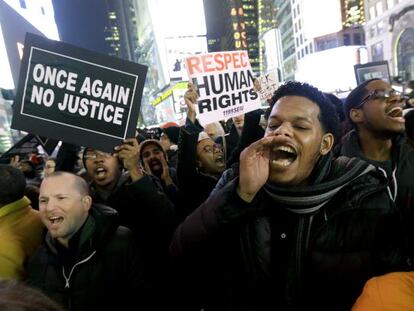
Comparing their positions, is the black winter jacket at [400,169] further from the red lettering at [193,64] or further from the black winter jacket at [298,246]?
the red lettering at [193,64]

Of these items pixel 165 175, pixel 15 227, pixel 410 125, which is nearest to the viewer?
pixel 15 227

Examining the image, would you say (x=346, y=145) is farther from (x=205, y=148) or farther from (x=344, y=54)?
(x=344, y=54)

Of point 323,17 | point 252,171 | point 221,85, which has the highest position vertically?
point 323,17

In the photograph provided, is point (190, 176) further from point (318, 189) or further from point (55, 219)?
point (318, 189)

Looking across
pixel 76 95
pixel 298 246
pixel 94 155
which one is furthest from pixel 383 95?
pixel 94 155

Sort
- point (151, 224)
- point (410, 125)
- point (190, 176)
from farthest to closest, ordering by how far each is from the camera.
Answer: point (410, 125)
point (190, 176)
point (151, 224)

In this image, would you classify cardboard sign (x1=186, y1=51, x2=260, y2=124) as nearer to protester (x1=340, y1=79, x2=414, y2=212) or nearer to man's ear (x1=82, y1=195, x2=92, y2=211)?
protester (x1=340, y1=79, x2=414, y2=212)

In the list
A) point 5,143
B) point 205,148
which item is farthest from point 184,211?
point 5,143

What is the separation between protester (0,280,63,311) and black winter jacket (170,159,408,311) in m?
0.96

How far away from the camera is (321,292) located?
1.62 meters

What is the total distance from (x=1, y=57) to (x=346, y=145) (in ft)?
19.3

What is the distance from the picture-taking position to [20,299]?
0.69 meters

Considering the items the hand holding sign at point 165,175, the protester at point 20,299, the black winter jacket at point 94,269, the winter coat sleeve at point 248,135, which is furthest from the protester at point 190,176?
the protester at point 20,299

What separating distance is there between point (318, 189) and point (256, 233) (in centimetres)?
36
